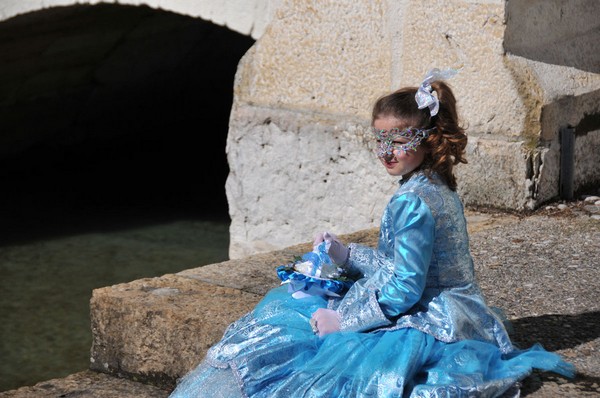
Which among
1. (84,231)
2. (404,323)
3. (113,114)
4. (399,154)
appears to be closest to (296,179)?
(399,154)

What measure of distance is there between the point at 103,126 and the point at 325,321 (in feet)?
17.3

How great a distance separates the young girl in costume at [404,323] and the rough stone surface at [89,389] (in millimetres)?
366

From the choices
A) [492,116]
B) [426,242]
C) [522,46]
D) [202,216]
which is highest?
[522,46]

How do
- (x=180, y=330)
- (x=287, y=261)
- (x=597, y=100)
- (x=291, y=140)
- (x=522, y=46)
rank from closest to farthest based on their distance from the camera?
(x=180, y=330) < (x=287, y=261) < (x=522, y=46) < (x=597, y=100) < (x=291, y=140)

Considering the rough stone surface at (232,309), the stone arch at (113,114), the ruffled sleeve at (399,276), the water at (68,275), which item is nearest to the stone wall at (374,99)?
the rough stone surface at (232,309)

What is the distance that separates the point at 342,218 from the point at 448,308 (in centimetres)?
178

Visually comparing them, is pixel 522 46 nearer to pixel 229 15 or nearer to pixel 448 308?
pixel 229 15

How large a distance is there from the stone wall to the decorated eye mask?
126 centimetres

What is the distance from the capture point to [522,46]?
3.53 meters

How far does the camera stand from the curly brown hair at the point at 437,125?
2.31 meters

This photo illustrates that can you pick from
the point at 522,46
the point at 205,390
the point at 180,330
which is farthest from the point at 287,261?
the point at 522,46

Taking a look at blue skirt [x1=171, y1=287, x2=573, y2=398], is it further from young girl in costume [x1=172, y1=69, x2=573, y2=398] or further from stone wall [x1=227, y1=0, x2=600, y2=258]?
stone wall [x1=227, y1=0, x2=600, y2=258]

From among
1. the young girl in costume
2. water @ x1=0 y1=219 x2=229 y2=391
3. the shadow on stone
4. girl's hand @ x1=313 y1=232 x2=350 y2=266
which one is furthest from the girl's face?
water @ x1=0 y1=219 x2=229 y2=391

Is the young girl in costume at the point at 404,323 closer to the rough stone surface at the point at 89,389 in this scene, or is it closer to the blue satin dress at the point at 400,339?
the blue satin dress at the point at 400,339
